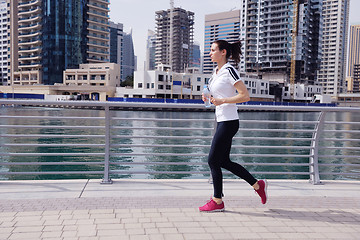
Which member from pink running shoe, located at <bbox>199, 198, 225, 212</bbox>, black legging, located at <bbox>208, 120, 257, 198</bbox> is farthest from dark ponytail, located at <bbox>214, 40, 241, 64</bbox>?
pink running shoe, located at <bbox>199, 198, 225, 212</bbox>

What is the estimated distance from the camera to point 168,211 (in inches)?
151

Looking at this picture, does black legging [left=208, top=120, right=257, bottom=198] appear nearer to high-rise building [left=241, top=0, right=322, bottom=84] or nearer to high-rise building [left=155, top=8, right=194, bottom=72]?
high-rise building [left=241, top=0, right=322, bottom=84]

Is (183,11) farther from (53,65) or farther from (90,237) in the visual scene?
(90,237)

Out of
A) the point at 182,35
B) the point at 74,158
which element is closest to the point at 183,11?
the point at 182,35

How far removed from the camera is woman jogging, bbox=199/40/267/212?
372 cm

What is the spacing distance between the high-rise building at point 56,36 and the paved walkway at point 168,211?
341ft

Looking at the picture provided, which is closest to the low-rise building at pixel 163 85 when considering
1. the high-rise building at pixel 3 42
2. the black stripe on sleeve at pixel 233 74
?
the high-rise building at pixel 3 42

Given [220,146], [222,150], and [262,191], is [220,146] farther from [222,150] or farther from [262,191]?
[262,191]

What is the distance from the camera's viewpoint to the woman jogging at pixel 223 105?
372 centimetres

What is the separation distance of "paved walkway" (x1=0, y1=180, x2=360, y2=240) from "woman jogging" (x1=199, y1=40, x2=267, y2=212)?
420mm

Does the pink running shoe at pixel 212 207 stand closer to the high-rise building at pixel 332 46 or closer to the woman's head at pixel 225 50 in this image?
the woman's head at pixel 225 50

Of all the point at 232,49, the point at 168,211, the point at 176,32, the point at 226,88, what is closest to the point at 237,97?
the point at 226,88

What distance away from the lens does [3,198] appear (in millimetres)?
4250

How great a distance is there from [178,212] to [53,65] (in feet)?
347
